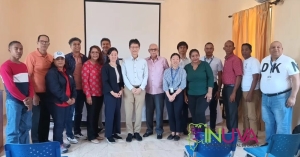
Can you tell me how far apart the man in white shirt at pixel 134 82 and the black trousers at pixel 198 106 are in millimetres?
705

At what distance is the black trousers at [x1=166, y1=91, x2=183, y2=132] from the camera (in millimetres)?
3576

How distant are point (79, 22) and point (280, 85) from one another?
4373mm

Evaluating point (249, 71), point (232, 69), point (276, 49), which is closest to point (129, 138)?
point (232, 69)

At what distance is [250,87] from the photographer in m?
3.42

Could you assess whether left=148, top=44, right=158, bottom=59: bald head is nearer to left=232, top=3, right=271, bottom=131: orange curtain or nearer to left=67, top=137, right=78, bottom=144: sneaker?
left=232, top=3, right=271, bottom=131: orange curtain

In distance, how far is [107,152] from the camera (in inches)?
124

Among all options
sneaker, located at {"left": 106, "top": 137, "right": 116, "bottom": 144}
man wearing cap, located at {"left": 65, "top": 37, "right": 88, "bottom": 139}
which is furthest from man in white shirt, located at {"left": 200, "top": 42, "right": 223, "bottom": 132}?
man wearing cap, located at {"left": 65, "top": 37, "right": 88, "bottom": 139}

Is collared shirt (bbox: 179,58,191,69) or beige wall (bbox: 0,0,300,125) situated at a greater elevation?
beige wall (bbox: 0,0,300,125)

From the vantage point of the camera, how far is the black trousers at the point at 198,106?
11.5ft

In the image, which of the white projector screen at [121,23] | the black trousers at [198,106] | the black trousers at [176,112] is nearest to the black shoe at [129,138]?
the black trousers at [176,112]

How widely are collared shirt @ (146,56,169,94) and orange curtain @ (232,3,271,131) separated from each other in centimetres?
127

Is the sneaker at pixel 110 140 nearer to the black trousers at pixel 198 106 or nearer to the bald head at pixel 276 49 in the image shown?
the black trousers at pixel 198 106

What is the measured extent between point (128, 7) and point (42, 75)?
3284 millimetres

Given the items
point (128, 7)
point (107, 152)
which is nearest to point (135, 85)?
point (107, 152)
